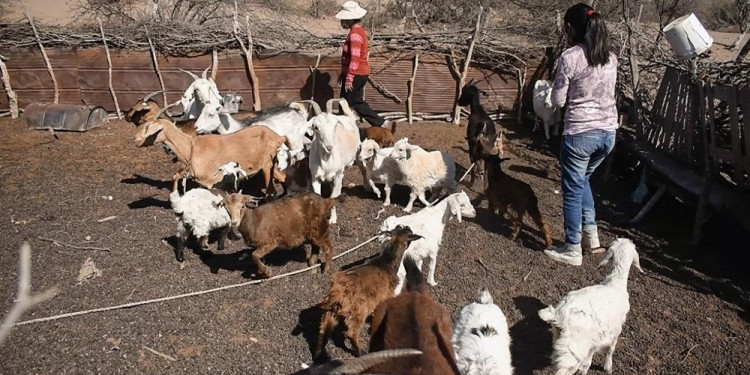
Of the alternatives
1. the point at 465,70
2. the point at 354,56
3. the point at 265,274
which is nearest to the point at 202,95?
the point at 354,56

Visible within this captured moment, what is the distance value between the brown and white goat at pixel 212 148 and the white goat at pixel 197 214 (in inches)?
44.8

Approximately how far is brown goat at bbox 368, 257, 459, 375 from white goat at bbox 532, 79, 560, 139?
7.10m

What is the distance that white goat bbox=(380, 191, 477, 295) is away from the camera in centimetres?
536

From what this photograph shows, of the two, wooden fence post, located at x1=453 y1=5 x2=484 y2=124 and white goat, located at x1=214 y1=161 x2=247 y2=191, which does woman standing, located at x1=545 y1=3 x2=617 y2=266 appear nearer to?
white goat, located at x1=214 y1=161 x2=247 y2=191

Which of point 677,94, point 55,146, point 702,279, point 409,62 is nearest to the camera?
point 702,279

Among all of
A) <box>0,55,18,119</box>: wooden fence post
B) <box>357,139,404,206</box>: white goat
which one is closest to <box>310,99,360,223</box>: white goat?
<box>357,139,404,206</box>: white goat

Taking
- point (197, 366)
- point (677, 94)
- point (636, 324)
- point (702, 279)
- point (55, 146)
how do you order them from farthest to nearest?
1. point (55, 146)
2. point (677, 94)
3. point (702, 279)
4. point (636, 324)
5. point (197, 366)

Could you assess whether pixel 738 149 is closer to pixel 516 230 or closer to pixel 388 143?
pixel 516 230

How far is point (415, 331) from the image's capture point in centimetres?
354

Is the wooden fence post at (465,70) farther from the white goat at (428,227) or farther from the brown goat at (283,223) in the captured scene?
the brown goat at (283,223)

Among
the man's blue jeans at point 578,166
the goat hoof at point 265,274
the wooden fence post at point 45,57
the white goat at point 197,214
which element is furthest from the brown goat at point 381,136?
the wooden fence post at point 45,57

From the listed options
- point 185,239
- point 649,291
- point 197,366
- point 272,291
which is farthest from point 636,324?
point 185,239

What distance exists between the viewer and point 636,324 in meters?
5.07

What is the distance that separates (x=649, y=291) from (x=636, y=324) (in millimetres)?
678
